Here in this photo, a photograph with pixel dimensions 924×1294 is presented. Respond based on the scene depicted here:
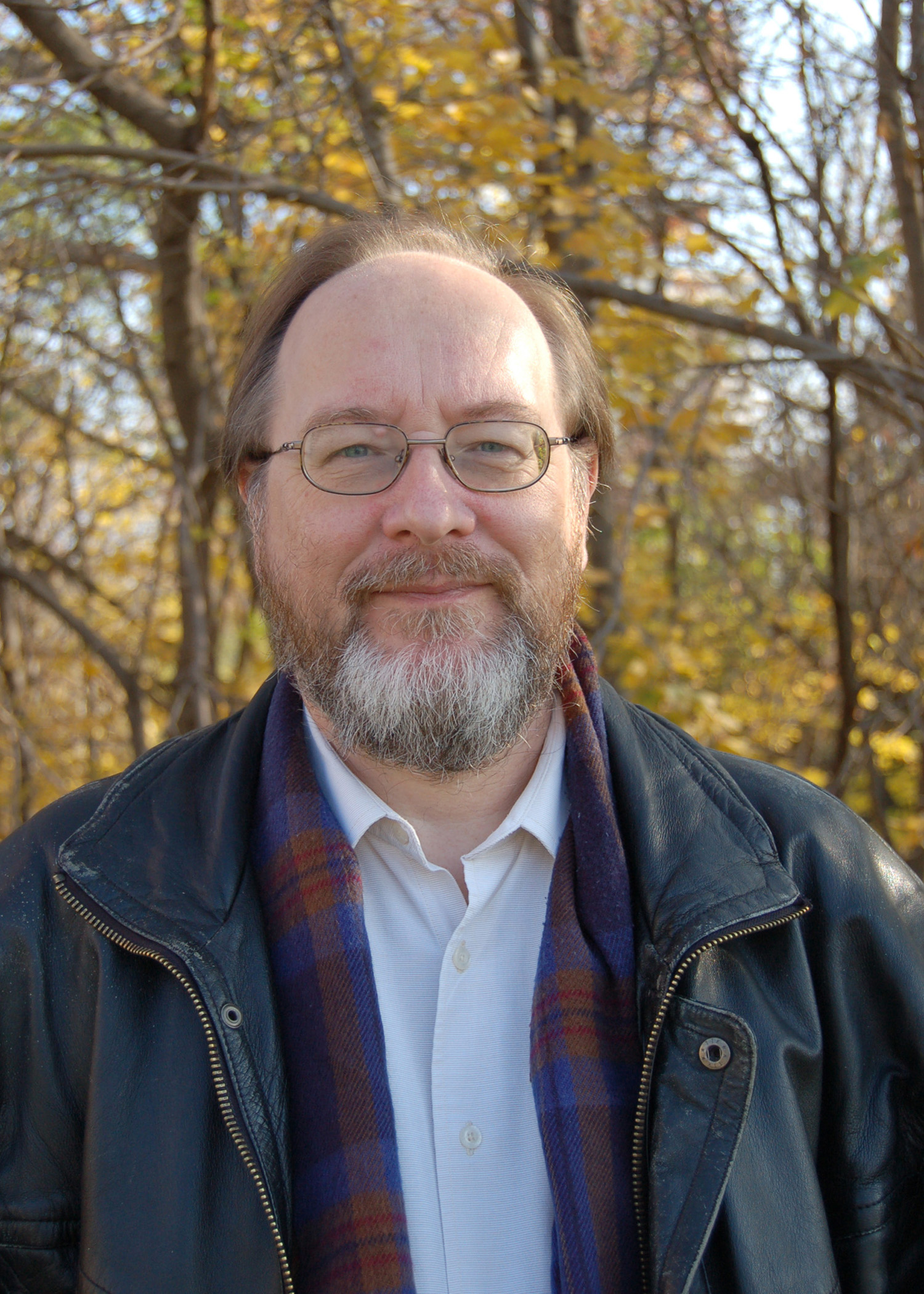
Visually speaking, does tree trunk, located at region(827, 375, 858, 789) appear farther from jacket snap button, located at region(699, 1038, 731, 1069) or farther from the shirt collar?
jacket snap button, located at region(699, 1038, 731, 1069)

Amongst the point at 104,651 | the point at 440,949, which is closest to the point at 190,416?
the point at 104,651

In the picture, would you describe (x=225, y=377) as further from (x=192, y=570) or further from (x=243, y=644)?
(x=243, y=644)

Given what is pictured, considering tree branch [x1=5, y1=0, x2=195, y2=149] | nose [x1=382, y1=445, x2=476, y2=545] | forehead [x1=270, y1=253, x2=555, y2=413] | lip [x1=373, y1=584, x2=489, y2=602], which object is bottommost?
lip [x1=373, y1=584, x2=489, y2=602]

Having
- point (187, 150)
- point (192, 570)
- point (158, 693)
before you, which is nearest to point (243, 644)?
point (158, 693)

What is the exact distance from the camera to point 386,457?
5.42 ft

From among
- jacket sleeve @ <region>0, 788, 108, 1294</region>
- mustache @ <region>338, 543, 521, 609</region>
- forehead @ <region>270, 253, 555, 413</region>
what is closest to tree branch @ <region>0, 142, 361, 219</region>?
forehead @ <region>270, 253, 555, 413</region>

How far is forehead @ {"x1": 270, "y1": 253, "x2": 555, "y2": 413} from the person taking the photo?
1.65 metres

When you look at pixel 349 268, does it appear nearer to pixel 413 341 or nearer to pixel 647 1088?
pixel 413 341

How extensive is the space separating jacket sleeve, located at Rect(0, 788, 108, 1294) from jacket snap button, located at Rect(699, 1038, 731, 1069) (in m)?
0.84

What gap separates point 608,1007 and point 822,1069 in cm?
32

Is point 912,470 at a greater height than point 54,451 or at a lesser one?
lesser

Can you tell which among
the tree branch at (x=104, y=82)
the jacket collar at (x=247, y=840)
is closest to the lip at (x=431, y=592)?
the jacket collar at (x=247, y=840)

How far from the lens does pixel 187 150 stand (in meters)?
3.45

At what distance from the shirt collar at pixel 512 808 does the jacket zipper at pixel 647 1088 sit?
0.99 ft
